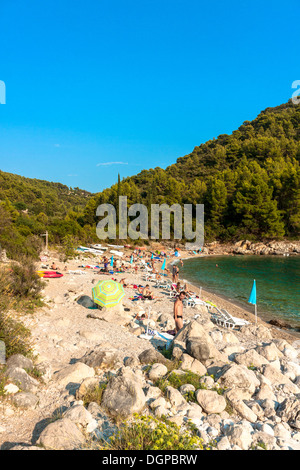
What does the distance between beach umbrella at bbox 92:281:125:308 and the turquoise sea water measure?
307 inches

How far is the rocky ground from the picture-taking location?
3387 mm

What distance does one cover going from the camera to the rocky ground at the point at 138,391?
3387 millimetres

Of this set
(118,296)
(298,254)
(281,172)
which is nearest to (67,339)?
(118,296)

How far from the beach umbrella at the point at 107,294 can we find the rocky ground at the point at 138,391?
1.54m

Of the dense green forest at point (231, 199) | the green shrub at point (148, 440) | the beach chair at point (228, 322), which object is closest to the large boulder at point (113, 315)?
the beach chair at point (228, 322)

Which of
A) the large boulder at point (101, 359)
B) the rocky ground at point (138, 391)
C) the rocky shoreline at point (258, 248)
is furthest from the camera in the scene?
the rocky shoreline at point (258, 248)

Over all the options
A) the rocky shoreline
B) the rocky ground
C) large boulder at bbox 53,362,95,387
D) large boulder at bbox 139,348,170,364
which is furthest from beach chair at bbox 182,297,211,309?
the rocky shoreline

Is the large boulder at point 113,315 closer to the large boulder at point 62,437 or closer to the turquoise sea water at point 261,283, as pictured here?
the large boulder at point 62,437

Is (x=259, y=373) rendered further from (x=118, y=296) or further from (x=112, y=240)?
(x=112, y=240)

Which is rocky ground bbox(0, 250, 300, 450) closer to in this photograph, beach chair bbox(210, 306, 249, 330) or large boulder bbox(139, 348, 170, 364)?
large boulder bbox(139, 348, 170, 364)

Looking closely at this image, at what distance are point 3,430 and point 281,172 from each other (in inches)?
2018

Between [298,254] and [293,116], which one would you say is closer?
[298,254]

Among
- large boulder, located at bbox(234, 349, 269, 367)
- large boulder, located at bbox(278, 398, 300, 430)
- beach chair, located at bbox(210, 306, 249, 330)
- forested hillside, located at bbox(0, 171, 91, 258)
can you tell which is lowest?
beach chair, located at bbox(210, 306, 249, 330)
